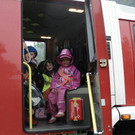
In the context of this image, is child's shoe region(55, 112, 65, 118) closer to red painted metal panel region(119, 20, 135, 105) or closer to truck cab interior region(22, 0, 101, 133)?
truck cab interior region(22, 0, 101, 133)

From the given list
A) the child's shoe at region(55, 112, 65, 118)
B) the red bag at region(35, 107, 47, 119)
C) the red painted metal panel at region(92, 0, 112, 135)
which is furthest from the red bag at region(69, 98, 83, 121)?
the red bag at region(35, 107, 47, 119)

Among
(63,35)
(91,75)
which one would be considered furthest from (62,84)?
(63,35)

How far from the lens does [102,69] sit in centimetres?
283

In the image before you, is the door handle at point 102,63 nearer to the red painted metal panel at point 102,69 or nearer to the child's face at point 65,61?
the red painted metal panel at point 102,69

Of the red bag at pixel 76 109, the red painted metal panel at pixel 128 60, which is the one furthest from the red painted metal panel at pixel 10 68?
the red painted metal panel at pixel 128 60

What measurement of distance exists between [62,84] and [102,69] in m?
0.86

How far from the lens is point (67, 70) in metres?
3.64

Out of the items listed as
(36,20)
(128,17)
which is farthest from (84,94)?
(36,20)

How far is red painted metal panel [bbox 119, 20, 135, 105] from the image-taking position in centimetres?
352

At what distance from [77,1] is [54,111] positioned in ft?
5.40

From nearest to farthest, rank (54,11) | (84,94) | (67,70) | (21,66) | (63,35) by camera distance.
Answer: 1. (21,66)
2. (84,94)
3. (67,70)
4. (54,11)
5. (63,35)

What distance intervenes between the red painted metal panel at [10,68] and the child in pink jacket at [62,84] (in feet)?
2.54

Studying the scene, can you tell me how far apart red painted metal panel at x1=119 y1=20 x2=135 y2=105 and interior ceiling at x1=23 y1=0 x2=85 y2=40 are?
83cm

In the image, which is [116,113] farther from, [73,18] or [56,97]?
[73,18]
